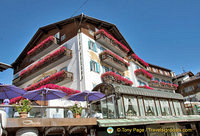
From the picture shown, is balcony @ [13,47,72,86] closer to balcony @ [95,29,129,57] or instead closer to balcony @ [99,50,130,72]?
balcony @ [99,50,130,72]

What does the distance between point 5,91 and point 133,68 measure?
2264cm

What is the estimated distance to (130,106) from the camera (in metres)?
15.2

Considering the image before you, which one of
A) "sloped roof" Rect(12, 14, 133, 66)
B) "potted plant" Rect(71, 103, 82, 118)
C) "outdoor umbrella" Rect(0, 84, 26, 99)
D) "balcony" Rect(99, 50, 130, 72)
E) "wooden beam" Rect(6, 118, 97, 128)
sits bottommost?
"wooden beam" Rect(6, 118, 97, 128)

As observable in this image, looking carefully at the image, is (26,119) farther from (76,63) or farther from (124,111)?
(76,63)

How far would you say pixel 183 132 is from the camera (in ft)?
64.2

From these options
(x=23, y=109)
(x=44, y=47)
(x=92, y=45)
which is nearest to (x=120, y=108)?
(x=23, y=109)

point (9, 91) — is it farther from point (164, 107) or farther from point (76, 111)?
point (164, 107)

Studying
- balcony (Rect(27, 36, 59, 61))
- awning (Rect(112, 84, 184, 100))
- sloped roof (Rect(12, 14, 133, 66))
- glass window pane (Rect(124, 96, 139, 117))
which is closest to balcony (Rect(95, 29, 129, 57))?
sloped roof (Rect(12, 14, 133, 66))

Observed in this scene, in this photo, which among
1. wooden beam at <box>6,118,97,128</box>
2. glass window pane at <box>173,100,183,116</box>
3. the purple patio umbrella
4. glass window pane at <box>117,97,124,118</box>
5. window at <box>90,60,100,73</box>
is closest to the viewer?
wooden beam at <box>6,118,97,128</box>

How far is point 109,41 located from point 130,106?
41.7ft

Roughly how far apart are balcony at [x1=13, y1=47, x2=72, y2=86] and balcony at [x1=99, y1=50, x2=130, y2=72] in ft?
14.2

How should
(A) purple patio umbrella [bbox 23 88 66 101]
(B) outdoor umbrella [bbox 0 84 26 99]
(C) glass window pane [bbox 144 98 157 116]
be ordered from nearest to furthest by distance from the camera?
(B) outdoor umbrella [bbox 0 84 26 99] < (A) purple patio umbrella [bbox 23 88 66 101] < (C) glass window pane [bbox 144 98 157 116]

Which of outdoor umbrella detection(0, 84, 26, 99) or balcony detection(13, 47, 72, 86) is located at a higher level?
balcony detection(13, 47, 72, 86)

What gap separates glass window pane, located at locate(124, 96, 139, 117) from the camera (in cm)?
1473
